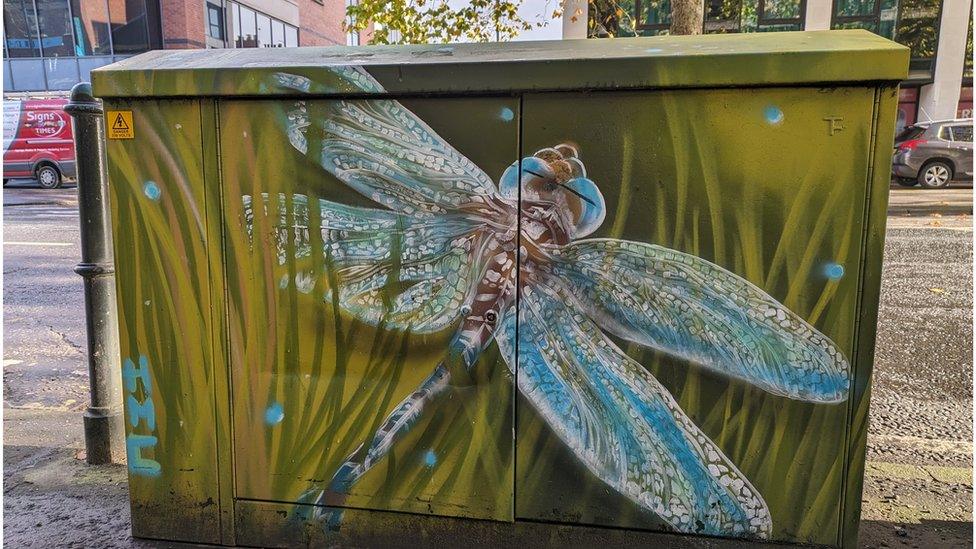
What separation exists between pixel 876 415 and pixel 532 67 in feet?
11.2

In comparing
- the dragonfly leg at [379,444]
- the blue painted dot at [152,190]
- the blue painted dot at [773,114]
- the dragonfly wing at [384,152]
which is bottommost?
the dragonfly leg at [379,444]

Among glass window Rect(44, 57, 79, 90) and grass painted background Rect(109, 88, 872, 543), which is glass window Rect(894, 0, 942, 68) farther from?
glass window Rect(44, 57, 79, 90)

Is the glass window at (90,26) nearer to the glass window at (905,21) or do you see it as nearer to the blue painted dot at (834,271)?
the glass window at (905,21)

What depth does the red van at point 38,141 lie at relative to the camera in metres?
18.2

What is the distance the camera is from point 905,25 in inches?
800

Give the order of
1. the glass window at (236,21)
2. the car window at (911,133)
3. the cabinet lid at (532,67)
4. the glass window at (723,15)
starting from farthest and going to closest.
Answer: the glass window at (236,21) → the glass window at (723,15) → the car window at (911,133) → the cabinet lid at (532,67)

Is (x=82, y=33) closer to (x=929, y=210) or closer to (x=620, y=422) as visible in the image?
(x=929, y=210)

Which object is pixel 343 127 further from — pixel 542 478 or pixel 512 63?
pixel 542 478

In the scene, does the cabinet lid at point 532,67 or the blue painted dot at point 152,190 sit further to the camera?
the blue painted dot at point 152,190

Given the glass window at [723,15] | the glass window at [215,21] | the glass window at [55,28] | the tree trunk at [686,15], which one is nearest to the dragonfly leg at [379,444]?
the tree trunk at [686,15]

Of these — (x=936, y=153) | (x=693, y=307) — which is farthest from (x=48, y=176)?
(x=936, y=153)

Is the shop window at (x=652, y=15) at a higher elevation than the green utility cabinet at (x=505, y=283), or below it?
higher

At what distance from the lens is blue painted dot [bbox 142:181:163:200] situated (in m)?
2.46

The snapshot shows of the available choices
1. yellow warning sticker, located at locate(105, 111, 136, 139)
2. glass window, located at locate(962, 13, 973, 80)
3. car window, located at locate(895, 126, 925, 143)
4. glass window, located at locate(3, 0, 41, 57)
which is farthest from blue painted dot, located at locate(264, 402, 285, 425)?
glass window, located at locate(3, 0, 41, 57)
